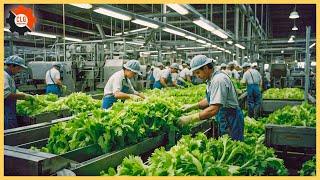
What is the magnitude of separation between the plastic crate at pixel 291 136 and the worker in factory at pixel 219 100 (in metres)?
0.41

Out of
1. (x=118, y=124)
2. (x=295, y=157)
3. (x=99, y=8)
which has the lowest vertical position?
(x=295, y=157)

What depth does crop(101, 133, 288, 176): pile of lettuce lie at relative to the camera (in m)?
2.34

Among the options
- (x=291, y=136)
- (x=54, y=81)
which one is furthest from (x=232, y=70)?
(x=291, y=136)

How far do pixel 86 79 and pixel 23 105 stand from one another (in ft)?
22.3

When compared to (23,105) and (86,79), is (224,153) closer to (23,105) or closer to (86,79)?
(23,105)

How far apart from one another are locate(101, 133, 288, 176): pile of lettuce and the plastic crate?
1478mm

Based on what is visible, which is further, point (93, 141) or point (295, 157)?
point (295, 157)

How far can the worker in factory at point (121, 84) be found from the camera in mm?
5555

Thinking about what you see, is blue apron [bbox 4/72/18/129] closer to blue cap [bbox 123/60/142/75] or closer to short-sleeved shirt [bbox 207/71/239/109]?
blue cap [bbox 123/60/142/75]

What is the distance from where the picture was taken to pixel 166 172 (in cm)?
231

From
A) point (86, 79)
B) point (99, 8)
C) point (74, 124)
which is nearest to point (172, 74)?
point (86, 79)

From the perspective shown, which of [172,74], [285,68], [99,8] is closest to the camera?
[99,8]

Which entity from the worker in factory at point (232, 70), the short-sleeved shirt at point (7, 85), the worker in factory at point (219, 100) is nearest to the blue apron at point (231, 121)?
the worker in factory at point (219, 100)

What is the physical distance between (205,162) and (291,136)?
233 centimetres
